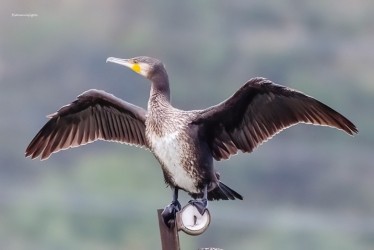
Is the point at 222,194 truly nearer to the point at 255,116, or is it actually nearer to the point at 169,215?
the point at 255,116

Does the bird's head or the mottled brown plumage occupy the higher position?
the bird's head

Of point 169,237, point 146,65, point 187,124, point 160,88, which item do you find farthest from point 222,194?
point 169,237

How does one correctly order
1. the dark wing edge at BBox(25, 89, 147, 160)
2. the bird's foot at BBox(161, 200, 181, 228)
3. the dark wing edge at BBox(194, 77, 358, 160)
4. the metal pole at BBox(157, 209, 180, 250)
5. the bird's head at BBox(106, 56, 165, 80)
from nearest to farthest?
1. the metal pole at BBox(157, 209, 180, 250)
2. the bird's foot at BBox(161, 200, 181, 228)
3. the dark wing edge at BBox(194, 77, 358, 160)
4. the bird's head at BBox(106, 56, 165, 80)
5. the dark wing edge at BBox(25, 89, 147, 160)

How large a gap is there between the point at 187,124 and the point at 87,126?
2.12 feet

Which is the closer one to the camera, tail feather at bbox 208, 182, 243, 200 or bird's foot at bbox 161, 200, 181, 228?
bird's foot at bbox 161, 200, 181, 228

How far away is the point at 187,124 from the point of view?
17.0 ft

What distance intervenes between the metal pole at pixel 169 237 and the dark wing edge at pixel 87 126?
105cm

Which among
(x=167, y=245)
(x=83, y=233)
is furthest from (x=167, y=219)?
(x=83, y=233)

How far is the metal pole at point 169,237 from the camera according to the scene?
14.4 ft

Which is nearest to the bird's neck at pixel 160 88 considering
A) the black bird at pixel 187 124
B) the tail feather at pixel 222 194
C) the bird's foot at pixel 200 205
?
the black bird at pixel 187 124

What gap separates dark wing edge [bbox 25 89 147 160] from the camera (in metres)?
5.49

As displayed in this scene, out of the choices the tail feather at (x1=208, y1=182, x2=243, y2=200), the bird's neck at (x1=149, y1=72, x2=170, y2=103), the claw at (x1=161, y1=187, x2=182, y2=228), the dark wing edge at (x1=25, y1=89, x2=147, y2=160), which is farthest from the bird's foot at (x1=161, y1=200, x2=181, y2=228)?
the dark wing edge at (x1=25, y1=89, x2=147, y2=160)

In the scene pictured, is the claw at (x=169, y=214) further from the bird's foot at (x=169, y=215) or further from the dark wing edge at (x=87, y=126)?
the dark wing edge at (x=87, y=126)

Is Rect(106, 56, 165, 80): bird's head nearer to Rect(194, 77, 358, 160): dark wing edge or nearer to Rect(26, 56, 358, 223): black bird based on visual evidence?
Rect(26, 56, 358, 223): black bird
